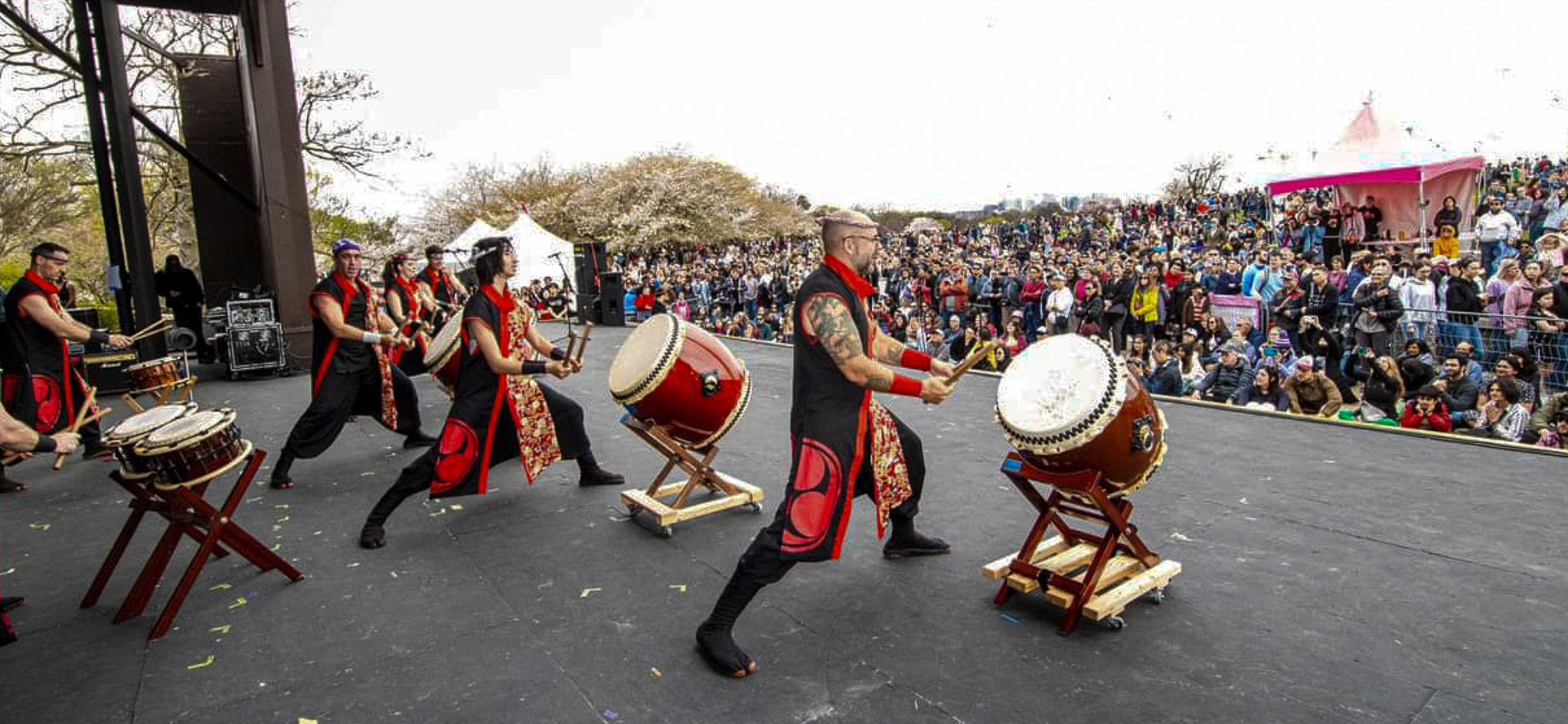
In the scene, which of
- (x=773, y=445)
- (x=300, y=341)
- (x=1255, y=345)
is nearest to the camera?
(x=773, y=445)

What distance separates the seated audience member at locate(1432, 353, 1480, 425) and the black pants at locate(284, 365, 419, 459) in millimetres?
7929

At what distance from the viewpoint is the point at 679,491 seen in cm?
479

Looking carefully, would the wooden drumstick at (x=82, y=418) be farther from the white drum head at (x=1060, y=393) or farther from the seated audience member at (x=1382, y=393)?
the seated audience member at (x=1382, y=393)

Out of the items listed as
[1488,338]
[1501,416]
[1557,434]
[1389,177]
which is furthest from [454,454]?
[1389,177]

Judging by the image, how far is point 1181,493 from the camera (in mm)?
4758

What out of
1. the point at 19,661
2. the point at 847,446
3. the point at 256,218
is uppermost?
the point at 256,218

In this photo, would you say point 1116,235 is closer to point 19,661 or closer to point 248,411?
point 248,411

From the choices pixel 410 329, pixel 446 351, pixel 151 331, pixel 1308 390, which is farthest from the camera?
pixel 1308 390

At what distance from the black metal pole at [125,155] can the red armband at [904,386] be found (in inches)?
404

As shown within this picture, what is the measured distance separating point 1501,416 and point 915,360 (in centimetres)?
581

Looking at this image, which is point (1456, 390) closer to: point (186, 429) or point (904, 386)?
point (904, 386)

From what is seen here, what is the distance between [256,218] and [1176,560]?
1330 cm

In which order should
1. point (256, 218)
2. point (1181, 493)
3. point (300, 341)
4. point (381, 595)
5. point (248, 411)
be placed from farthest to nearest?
point (256, 218)
point (300, 341)
point (248, 411)
point (1181, 493)
point (381, 595)

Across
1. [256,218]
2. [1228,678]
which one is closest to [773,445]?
[1228,678]
